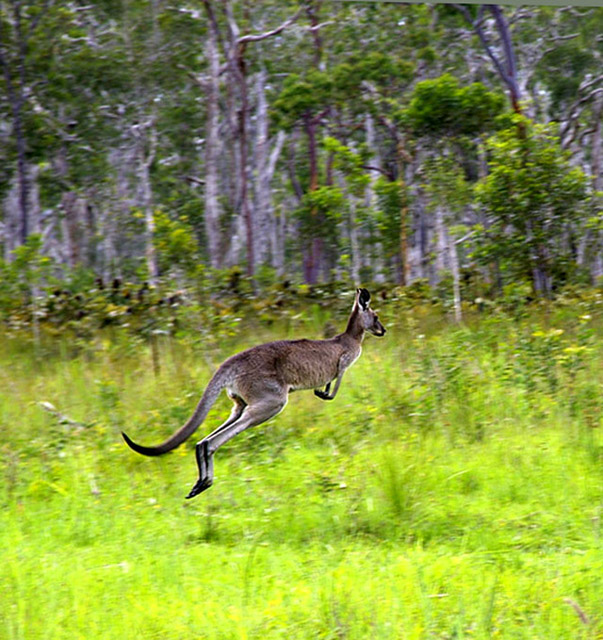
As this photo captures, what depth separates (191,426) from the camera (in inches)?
222

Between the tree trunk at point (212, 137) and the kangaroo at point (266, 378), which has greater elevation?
the tree trunk at point (212, 137)

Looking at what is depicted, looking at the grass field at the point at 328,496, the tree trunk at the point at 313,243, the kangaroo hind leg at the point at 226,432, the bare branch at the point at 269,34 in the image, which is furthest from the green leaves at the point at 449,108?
the kangaroo hind leg at the point at 226,432

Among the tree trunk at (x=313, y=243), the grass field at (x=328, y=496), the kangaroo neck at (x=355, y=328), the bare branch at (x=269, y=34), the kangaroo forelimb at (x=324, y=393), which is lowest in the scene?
the grass field at (x=328, y=496)

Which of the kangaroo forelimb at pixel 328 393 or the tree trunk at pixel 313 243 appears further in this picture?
the tree trunk at pixel 313 243

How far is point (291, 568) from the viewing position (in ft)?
17.0

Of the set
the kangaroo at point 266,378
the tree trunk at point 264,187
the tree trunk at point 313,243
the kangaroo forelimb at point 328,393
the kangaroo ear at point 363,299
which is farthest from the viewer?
the tree trunk at point 264,187

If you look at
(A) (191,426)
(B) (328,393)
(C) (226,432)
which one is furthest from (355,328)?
(A) (191,426)

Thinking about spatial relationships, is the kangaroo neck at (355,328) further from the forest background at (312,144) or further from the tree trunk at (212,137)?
the tree trunk at (212,137)

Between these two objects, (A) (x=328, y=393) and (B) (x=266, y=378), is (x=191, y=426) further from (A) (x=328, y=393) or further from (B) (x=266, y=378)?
(A) (x=328, y=393)

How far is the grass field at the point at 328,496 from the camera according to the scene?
4574 millimetres

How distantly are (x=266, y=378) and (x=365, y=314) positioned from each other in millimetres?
916

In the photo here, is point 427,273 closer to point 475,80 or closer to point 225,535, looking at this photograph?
point 475,80

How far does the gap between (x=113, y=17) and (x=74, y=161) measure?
1.78 m

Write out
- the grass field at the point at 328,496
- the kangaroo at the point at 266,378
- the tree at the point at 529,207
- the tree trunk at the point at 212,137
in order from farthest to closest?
the tree trunk at the point at 212,137, the tree at the point at 529,207, the kangaroo at the point at 266,378, the grass field at the point at 328,496
